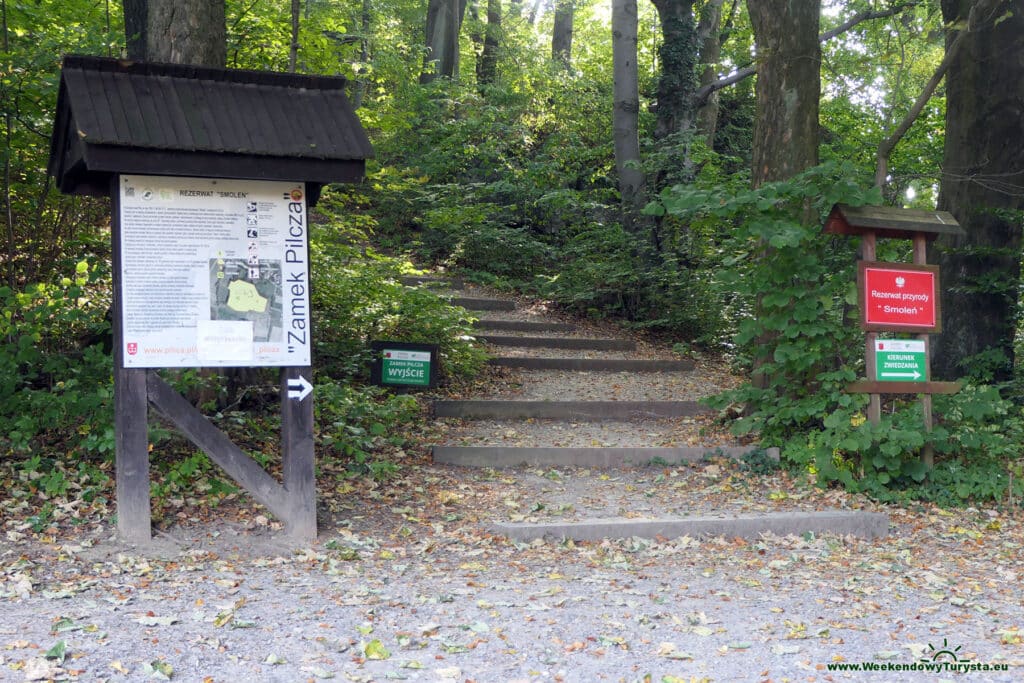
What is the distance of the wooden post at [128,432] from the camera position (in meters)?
5.48

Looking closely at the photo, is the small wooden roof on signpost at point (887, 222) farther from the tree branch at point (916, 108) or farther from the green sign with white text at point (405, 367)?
the green sign with white text at point (405, 367)

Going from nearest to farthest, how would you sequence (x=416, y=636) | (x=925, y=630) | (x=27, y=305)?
(x=416, y=636) < (x=925, y=630) < (x=27, y=305)

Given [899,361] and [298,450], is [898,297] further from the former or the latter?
[298,450]

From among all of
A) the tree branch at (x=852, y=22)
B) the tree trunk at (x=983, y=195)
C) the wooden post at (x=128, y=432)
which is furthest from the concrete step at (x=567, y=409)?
the tree branch at (x=852, y=22)

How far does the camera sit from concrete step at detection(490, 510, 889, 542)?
628 centimetres

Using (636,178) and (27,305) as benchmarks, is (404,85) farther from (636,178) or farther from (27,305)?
(27,305)

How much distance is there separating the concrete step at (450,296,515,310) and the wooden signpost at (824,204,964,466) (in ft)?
23.4

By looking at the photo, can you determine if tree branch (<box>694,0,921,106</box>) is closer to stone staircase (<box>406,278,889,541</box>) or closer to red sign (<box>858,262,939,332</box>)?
stone staircase (<box>406,278,889,541</box>)

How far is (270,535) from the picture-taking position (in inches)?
233

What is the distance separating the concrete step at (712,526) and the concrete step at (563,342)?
612cm

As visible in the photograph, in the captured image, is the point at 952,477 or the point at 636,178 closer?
the point at 952,477

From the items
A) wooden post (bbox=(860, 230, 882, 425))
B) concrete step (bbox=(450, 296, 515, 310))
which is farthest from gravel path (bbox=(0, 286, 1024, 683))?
concrete step (bbox=(450, 296, 515, 310))

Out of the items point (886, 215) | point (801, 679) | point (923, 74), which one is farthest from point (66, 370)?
point (923, 74)

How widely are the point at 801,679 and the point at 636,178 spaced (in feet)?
40.8
